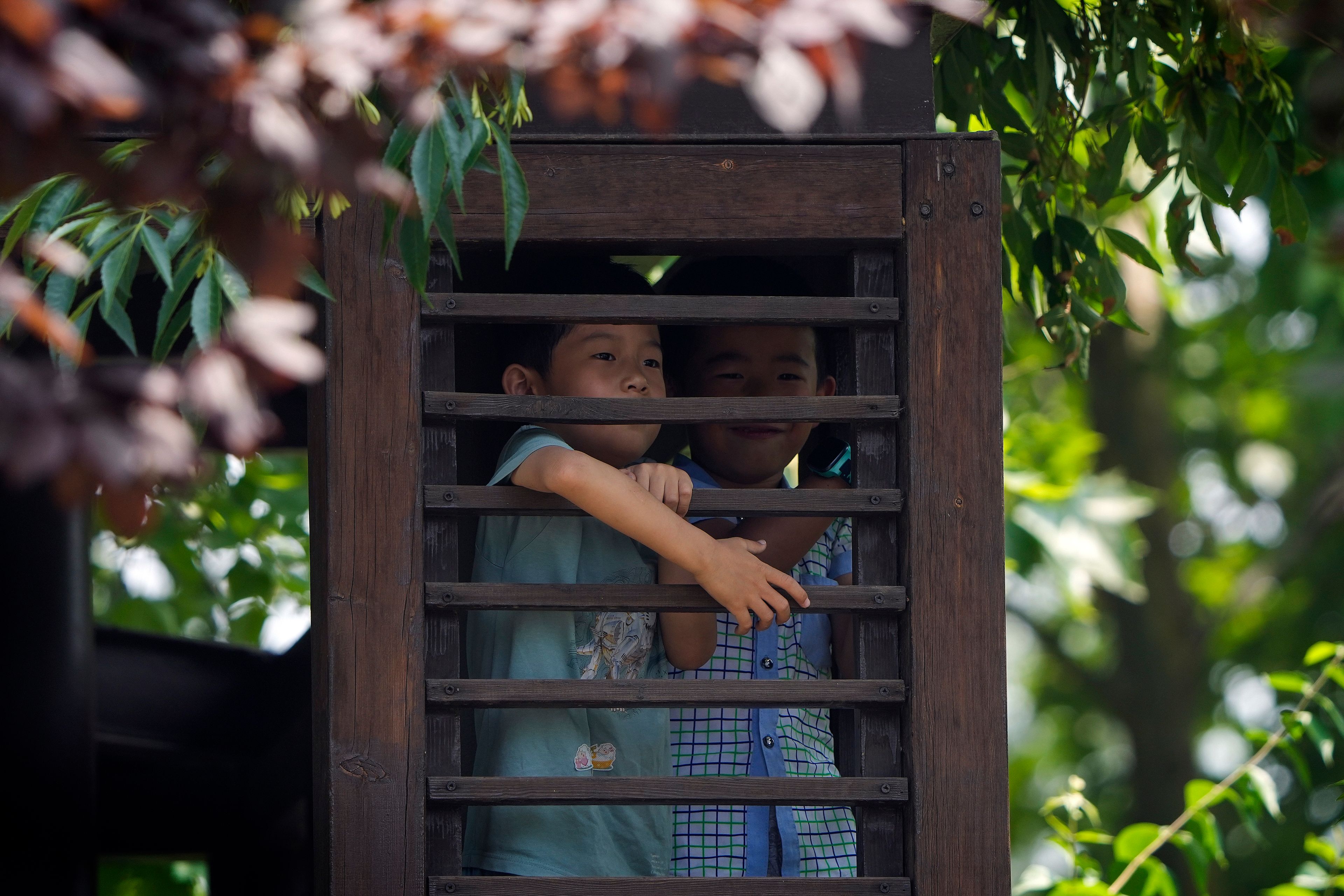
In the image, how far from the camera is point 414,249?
5.63 feet

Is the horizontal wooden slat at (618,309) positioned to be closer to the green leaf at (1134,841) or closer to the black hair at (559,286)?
the black hair at (559,286)

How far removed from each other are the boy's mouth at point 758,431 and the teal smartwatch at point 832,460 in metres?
0.10

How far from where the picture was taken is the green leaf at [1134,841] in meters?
3.25

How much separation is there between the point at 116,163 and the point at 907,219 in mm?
1230

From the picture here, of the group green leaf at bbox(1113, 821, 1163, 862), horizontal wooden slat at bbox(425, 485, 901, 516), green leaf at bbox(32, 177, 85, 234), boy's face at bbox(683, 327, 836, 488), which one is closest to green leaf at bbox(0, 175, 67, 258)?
green leaf at bbox(32, 177, 85, 234)

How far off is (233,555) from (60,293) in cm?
378

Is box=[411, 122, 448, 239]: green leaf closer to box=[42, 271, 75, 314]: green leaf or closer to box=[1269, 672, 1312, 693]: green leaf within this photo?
box=[42, 271, 75, 314]: green leaf

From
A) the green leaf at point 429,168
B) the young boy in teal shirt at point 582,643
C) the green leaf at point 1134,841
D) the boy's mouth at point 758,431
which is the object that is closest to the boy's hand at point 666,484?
the young boy in teal shirt at point 582,643

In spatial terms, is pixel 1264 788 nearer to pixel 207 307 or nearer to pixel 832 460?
pixel 832 460

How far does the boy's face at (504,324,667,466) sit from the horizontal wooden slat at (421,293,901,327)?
1.58 feet

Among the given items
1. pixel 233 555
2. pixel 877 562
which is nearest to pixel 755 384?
pixel 877 562

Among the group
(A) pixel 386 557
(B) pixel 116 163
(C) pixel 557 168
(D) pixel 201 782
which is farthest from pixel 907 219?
(D) pixel 201 782

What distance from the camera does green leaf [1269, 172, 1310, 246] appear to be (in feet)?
8.82

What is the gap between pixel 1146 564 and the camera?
36.7 ft
